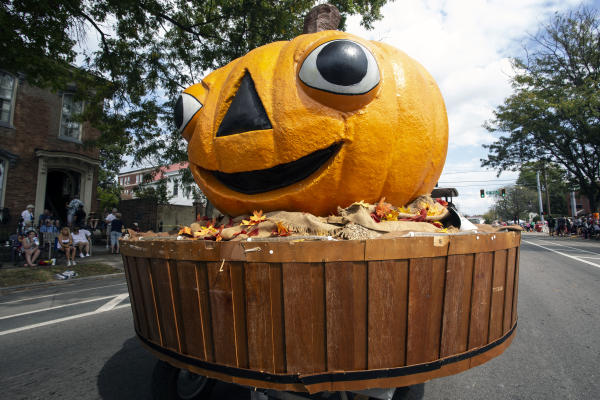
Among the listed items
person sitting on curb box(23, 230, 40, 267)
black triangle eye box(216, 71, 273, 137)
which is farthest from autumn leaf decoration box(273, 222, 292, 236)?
person sitting on curb box(23, 230, 40, 267)

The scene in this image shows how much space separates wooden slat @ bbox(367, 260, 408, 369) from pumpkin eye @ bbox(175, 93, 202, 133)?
6.22 feet

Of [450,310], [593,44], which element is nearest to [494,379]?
[450,310]

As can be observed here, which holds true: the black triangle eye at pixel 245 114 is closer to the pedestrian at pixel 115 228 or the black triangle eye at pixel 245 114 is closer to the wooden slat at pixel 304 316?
the wooden slat at pixel 304 316

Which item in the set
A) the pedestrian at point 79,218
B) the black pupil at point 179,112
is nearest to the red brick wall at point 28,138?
the pedestrian at point 79,218

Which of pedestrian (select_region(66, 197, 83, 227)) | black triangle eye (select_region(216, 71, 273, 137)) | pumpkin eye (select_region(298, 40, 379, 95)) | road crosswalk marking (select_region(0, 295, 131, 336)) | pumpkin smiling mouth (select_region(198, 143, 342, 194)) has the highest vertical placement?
pumpkin eye (select_region(298, 40, 379, 95))

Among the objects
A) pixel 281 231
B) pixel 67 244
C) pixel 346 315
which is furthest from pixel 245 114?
pixel 67 244

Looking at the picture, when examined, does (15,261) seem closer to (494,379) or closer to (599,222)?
(494,379)

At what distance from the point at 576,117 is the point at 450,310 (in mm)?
21311

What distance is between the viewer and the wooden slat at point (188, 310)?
1.51 metres

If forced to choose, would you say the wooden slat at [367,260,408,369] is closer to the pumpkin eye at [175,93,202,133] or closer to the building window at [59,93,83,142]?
the pumpkin eye at [175,93,202,133]

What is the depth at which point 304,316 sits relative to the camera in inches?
53.4

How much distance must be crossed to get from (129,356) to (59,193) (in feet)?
51.2

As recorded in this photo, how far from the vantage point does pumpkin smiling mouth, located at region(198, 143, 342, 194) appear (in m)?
2.12

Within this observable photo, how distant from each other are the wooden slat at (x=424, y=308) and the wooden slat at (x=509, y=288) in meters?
0.60
